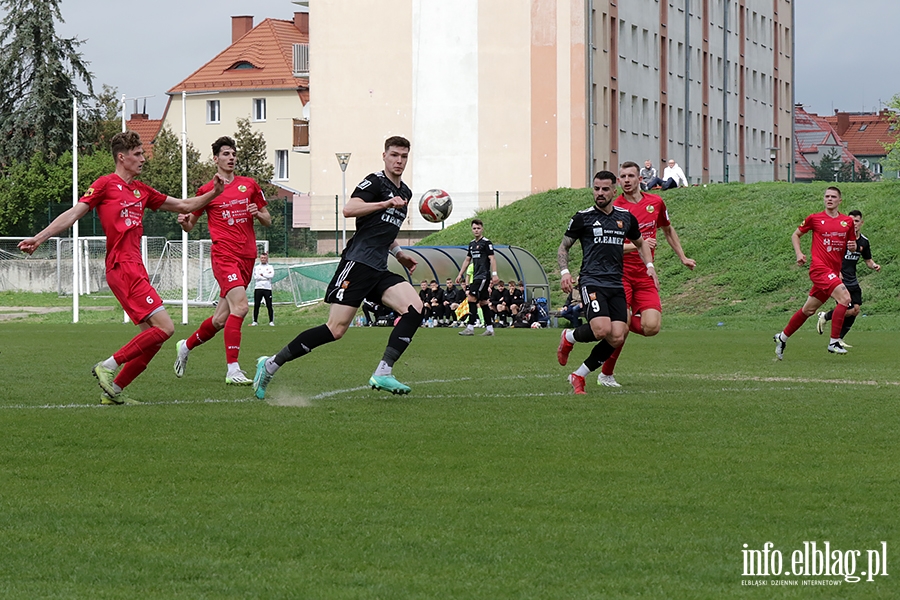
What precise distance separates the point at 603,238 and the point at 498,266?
23768mm

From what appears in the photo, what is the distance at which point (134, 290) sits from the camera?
11.1 m

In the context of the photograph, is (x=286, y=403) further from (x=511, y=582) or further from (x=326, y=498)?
(x=511, y=582)

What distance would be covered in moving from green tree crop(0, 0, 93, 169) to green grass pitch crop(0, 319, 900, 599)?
6222 cm

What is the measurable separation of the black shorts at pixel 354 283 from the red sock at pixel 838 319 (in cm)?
931

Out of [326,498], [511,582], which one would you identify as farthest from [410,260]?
[511,582]

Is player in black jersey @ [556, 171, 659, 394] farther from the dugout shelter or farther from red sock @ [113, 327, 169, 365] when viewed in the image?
the dugout shelter

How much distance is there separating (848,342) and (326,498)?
17945 mm

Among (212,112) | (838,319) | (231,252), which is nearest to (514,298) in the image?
(838,319)

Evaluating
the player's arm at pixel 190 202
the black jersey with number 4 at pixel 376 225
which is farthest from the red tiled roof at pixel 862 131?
the player's arm at pixel 190 202

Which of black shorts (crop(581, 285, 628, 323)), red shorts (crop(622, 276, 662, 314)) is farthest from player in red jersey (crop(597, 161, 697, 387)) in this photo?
black shorts (crop(581, 285, 628, 323))

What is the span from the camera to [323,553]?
558 centimetres

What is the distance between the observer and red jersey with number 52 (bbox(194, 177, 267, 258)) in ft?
46.1

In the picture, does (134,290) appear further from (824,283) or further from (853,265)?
(853,265)

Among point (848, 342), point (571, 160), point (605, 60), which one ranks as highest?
point (605, 60)
